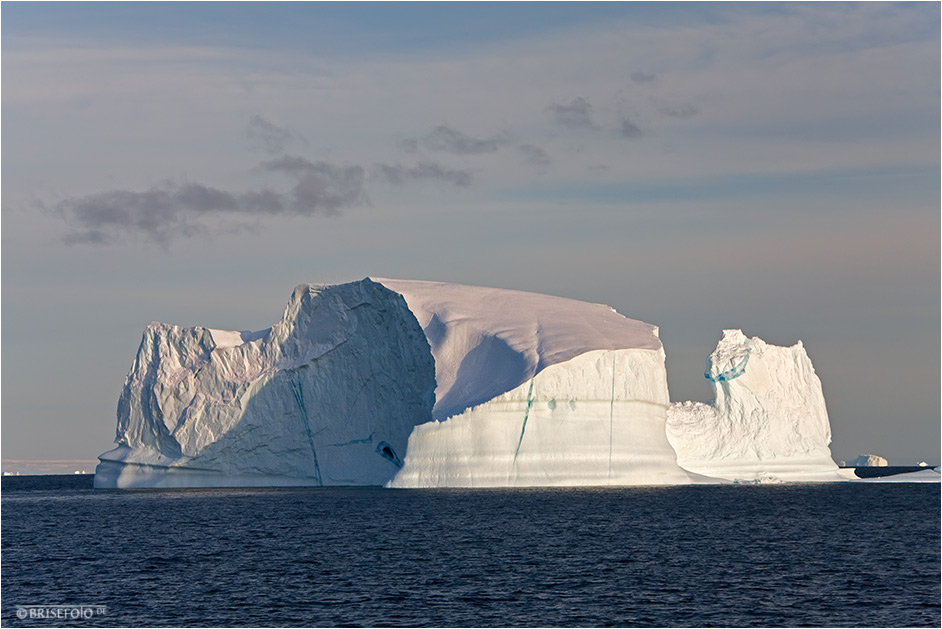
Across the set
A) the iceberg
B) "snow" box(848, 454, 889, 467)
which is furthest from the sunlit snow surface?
"snow" box(848, 454, 889, 467)

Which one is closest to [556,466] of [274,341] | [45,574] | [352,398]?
[352,398]

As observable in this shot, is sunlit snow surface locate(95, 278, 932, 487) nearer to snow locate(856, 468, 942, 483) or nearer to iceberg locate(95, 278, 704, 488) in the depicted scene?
iceberg locate(95, 278, 704, 488)

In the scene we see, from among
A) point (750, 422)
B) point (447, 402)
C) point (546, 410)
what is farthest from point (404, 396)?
point (750, 422)

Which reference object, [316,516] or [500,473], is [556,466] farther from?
[316,516]

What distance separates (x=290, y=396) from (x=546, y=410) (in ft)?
42.1

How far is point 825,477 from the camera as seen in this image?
59.1 meters

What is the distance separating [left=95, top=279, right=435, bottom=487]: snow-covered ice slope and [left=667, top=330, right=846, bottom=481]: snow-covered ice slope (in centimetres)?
1335

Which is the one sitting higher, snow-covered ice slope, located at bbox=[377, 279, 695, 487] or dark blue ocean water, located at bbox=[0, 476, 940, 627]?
snow-covered ice slope, located at bbox=[377, 279, 695, 487]

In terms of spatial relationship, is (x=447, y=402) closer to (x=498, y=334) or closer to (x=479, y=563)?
(x=498, y=334)

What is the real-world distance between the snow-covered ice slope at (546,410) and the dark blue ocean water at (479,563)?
4.23 feet

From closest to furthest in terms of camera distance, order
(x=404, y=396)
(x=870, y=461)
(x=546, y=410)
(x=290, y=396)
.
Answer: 1. (x=546, y=410)
2. (x=404, y=396)
3. (x=290, y=396)
4. (x=870, y=461)

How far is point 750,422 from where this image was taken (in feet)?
188

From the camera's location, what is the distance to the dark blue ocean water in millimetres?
22000

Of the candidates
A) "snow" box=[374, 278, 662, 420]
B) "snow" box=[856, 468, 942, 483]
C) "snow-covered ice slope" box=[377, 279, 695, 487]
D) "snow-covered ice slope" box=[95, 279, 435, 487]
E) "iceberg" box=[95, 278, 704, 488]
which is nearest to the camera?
"snow-covered ice slope" box=[377, 279, 695, 487]
